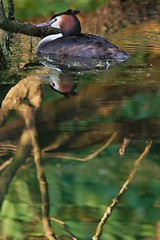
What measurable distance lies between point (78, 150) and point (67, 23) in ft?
16.7

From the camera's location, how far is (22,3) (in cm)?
1577

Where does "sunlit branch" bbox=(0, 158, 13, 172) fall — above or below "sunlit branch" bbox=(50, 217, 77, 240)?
above

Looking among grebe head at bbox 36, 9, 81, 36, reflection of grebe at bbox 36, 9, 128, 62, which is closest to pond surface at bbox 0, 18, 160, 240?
reflection of grebe at bbox 36, 9, 128, 62

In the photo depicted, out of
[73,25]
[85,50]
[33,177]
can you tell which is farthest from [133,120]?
[73,25]

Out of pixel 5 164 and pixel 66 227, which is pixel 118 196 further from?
pixel 5 164

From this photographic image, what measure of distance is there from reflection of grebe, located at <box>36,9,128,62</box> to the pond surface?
1.70 feet

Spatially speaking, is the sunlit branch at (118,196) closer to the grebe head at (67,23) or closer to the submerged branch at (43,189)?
the submerged branch at (43,189)

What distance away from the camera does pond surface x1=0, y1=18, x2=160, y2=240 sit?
154 inches

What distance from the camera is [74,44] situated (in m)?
9.09

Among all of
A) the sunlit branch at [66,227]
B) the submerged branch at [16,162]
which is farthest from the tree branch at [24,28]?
the sunlit branch at [66,227]

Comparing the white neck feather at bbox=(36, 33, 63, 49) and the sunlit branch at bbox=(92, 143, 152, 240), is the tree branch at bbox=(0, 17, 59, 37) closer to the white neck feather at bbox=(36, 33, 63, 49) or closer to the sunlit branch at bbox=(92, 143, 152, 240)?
the white neck feather at bbox=(36, 33, 63, 49)

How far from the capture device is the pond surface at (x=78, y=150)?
3.90 meters

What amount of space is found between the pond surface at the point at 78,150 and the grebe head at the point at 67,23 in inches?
Result: 74.2

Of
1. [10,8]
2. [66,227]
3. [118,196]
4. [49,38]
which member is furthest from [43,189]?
[49,38]
